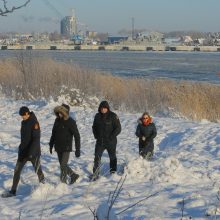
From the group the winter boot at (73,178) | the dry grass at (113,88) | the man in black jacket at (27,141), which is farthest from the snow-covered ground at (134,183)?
the dry grass at (113,88)

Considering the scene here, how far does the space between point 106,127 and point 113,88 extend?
14.7 metres

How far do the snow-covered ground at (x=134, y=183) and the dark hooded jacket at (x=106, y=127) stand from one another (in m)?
0.59

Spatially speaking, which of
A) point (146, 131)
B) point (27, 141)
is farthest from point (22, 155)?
point (146, 131)

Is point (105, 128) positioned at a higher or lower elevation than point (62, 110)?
lower

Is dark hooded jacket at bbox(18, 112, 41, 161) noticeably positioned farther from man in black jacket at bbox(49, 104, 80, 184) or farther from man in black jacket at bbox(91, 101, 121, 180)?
man in black jacket at bbox(91, 101, 121, 180)

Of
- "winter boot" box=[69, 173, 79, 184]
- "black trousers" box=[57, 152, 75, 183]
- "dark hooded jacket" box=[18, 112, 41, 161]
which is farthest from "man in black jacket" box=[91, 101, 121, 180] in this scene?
"dark hooded jacket" box=[18, 112, 41, 161]

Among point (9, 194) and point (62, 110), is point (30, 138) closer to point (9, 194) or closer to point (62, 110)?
point (62, 110)

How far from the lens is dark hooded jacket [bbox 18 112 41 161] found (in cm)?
904

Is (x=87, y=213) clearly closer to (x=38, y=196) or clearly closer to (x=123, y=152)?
(x=38, y=196)

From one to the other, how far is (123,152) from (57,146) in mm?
4115

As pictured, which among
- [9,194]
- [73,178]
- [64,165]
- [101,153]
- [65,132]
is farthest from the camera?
[101,153]

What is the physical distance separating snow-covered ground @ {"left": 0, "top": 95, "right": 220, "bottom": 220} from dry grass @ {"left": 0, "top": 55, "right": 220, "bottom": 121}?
5021mm

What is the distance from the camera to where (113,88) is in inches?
966

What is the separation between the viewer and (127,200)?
827cm
